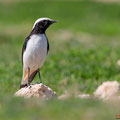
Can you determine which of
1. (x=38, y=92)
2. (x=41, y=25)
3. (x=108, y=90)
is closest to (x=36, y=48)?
(x=41, y=25)

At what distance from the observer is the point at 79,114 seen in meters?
5.14

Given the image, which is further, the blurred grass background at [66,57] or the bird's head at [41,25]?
the bird's head at [41,25]

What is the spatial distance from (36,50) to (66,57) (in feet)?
17.3

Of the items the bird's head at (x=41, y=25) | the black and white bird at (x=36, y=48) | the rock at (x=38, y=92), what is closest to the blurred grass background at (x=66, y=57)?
the rock at (x=38, y=92)

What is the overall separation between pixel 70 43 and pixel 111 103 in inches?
502

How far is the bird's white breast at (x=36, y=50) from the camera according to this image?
8.26 metres

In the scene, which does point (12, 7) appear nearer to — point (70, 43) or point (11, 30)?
point (11, 30)

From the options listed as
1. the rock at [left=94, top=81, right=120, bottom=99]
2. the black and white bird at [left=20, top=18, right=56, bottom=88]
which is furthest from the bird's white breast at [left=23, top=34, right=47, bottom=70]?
the rock at [left=94, top=81, right=120, bottom=99]

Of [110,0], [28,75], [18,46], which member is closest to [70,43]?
[18,46]

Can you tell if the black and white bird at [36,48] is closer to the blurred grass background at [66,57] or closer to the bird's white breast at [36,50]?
the bird's white breast at [36,50]

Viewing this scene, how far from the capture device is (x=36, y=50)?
8.27 m

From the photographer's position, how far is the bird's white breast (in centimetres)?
826

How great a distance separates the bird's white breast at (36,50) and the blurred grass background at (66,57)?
0.88 metres

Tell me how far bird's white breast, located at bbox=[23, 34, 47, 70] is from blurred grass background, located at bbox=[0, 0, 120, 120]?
88 cm
